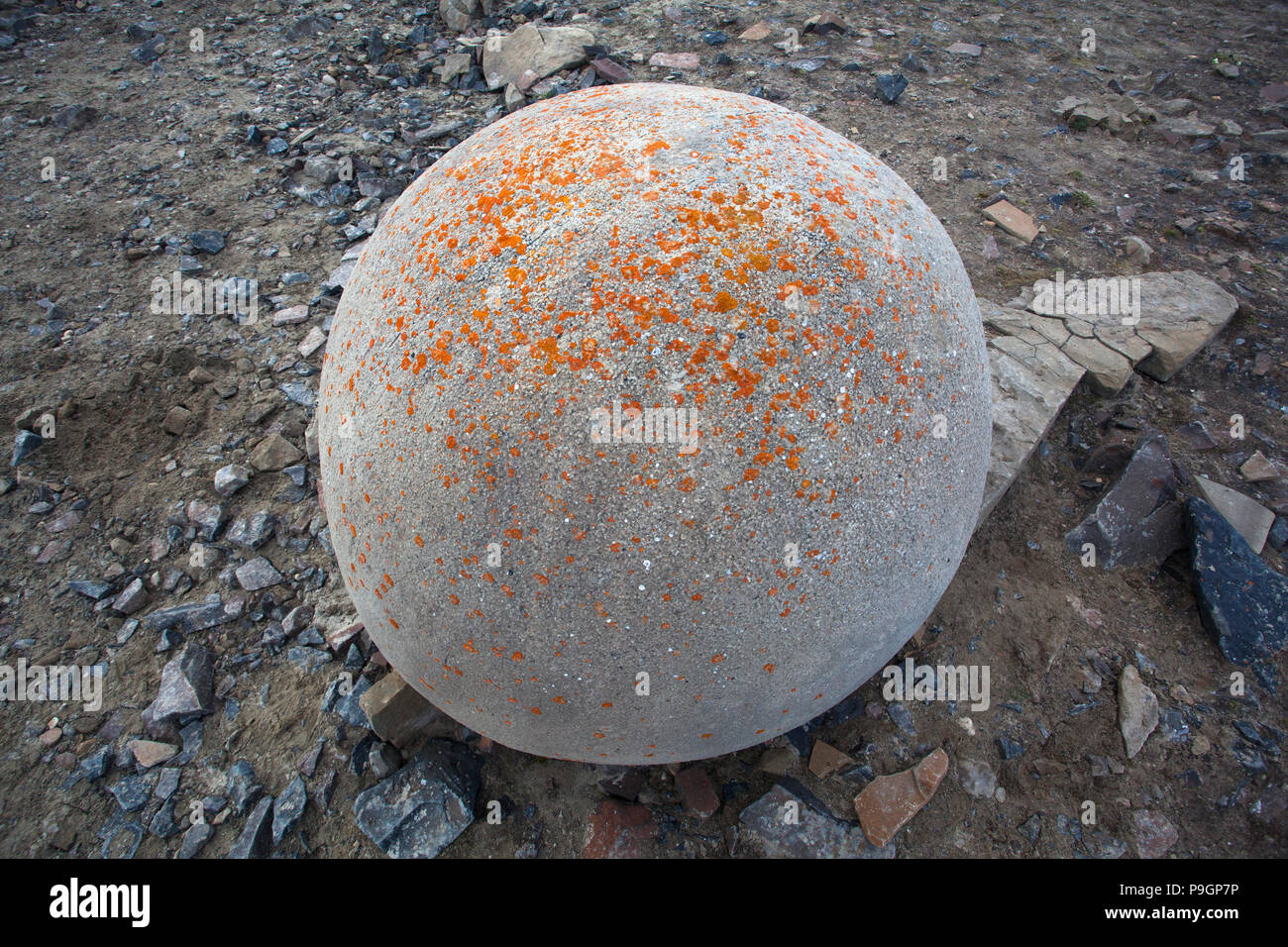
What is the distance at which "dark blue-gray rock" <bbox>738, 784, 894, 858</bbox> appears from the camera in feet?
7.69

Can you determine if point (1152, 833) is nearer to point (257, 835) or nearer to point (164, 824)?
point (257, 835)

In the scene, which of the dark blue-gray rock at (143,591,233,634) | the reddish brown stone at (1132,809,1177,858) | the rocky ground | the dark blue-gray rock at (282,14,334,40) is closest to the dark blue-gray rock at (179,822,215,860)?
the rocky ground

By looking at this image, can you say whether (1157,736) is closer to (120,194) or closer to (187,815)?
(187,815)

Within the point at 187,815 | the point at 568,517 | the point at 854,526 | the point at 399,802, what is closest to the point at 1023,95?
the point at 854,526

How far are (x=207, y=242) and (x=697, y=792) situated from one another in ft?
15.0

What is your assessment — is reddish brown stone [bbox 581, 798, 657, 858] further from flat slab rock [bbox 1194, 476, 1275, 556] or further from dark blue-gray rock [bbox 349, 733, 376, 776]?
flat slab rock [bbox 1194, 476, 1275, 556]

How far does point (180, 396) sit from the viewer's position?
387cm

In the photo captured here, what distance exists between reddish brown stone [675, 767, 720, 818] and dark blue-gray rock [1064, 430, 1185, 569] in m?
1.90

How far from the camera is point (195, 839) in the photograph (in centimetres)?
244

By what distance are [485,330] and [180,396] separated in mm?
2982
